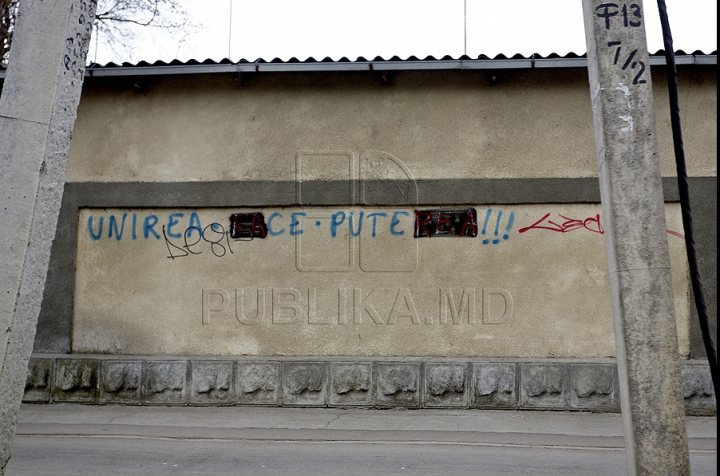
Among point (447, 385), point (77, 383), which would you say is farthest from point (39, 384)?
point (447, 385)

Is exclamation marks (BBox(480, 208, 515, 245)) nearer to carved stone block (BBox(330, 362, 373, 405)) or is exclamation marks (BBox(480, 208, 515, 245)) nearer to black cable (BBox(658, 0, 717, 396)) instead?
carved stone block (BBox(330, 362, 373, 405))

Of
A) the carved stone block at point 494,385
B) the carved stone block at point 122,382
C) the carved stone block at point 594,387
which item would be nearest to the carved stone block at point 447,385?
the carved stone block at point 494,385

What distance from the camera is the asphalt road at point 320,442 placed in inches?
245

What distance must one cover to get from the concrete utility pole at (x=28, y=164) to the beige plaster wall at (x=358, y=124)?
5961 millimetres

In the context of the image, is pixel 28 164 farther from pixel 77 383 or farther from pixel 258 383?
pixel 77 383

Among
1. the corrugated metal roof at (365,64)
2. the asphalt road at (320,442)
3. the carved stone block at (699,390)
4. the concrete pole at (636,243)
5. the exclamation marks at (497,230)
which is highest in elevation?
the corrugated metal roof at (365,64)

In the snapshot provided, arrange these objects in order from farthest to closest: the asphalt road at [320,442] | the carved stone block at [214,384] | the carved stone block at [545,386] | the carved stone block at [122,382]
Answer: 1. the carved stone block at [122,382]
2. the carved stone block at [214,384]
3. the carved stone block at [545,386]
4. the asphalt road at [320,442]

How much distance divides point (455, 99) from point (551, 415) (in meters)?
4.27

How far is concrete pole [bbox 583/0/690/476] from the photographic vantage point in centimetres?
319

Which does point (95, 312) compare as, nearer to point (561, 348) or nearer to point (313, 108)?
point (313, 108)

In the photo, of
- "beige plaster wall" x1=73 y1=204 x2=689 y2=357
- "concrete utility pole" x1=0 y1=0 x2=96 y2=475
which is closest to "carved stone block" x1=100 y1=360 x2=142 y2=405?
"beige plaster wall" x1=73 y1=204 x2=689 y2=357

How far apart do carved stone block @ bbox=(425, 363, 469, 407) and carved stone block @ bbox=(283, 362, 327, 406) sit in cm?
135

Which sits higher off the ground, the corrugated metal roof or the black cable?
the corrugated metal roof

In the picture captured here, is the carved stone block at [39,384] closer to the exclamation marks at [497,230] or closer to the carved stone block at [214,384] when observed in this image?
the carved stone block at [214,384]
